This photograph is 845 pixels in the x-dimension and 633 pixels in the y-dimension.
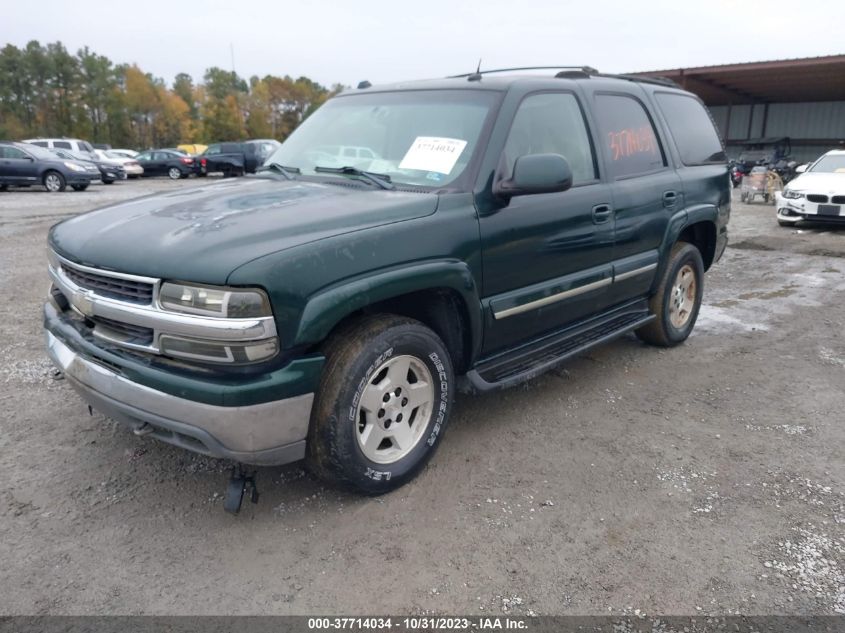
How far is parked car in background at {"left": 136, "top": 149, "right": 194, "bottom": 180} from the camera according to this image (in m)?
28.4

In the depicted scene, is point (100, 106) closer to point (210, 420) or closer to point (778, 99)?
point (778, 99)

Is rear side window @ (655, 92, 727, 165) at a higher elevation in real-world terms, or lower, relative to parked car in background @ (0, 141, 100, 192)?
higher

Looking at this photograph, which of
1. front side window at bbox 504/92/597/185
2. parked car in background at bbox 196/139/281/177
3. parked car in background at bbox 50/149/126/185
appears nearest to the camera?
front side window at bbox 504/92/597/185

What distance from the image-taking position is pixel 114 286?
2.67 m

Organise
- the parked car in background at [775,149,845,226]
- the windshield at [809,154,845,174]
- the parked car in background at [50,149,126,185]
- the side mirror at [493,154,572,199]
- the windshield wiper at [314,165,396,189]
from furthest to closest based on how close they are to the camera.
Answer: the parked car in background at [50,149,126,185]
the windshield at [809,154,845,174]
the parked car in background at [775,149,845,226]
the windshield wiper at [314,165,396,189]
the side mirror at [493,154,572,199]

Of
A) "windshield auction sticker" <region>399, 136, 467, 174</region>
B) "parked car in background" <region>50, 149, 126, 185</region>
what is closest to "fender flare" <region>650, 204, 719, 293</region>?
"windshield auction sticker" <region>399, 136, 467, 174</region>

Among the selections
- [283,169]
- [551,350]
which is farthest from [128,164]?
[551,350]

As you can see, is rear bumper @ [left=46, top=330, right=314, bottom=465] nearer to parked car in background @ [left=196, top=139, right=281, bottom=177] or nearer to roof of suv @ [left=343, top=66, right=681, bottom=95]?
roof of suv @ [left=343, top=66, right=681, bottom=95]

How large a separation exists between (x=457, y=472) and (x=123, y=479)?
164cm

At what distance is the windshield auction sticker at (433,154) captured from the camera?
131 inches

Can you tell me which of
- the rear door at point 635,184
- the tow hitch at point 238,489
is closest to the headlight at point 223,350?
the tow hitch at point 238,489

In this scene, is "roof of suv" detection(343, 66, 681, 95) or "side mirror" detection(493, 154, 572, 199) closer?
"side mirror" detection(493, 154, 572, 199)

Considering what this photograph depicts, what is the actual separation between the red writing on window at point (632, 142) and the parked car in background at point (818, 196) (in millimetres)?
8308

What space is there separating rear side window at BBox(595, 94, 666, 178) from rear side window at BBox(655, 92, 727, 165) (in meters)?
0.36
